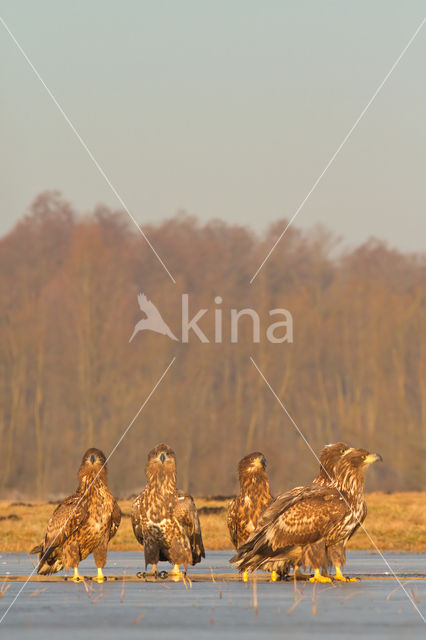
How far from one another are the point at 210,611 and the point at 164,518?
458cm

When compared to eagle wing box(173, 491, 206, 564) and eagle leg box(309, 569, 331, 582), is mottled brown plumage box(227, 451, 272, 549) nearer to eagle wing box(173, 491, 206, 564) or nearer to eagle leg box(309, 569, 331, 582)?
eagle wing box(173, 491, 206, 564)

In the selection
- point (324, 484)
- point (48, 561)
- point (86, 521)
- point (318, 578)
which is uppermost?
point (324, 484)

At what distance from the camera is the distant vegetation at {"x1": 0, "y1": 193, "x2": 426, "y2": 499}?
231ft

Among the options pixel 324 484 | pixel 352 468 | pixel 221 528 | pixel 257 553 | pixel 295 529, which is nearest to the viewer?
pixel 295 529

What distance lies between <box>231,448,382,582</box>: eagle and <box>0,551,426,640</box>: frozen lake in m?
0.34

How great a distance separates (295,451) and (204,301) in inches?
320

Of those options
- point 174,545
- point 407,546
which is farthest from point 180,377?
point 174,545

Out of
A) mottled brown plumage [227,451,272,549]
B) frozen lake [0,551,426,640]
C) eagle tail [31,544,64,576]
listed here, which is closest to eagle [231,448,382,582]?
frozen lake [0,551,426,640]

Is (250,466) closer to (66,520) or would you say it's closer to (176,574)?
(176,574)

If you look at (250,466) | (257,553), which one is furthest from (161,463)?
(257,553)

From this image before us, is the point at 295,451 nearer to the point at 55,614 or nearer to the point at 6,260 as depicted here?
the point at 6,260

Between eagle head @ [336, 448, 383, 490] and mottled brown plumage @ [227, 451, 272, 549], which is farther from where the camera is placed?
mottled brown plumage @ [227, 451, 272, 549]

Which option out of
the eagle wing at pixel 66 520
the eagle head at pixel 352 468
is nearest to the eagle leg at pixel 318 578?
the eagle head at pixel 352 468

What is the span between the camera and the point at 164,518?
19766 mm
